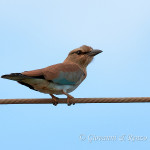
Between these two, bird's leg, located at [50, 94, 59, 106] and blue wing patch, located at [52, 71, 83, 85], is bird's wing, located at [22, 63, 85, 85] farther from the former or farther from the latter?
bird's leg, located at [50, 94, 59, 106]

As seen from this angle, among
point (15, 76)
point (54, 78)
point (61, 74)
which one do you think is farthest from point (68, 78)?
point (15, 76)

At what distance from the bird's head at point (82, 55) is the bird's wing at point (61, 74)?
40cm

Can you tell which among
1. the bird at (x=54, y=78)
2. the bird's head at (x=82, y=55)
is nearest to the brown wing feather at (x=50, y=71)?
the bird at (x=54, y=78)

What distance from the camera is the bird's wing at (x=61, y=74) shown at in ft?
18.4

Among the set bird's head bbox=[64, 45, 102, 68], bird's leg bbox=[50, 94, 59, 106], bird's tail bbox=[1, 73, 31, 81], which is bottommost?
bird's leg bbox=[50, 94, 59, 106]

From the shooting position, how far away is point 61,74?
597cm

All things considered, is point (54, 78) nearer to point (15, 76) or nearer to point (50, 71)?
point (50, 71)

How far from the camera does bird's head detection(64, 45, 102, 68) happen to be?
709cm

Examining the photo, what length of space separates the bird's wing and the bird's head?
399 mm

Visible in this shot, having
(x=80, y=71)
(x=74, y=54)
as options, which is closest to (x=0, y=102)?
(x=80, y=71)

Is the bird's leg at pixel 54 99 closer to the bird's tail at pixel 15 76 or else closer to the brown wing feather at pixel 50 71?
the brown wing feather at pixel 50 71

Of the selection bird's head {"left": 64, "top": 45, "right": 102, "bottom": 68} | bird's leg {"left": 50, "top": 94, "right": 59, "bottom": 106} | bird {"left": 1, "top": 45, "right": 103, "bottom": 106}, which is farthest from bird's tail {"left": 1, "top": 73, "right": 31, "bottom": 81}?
bird's head {"left": 64, "top": 45, "right": 102, "bottom": 68}

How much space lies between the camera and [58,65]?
616 centimetres

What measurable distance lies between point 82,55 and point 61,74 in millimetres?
1305
